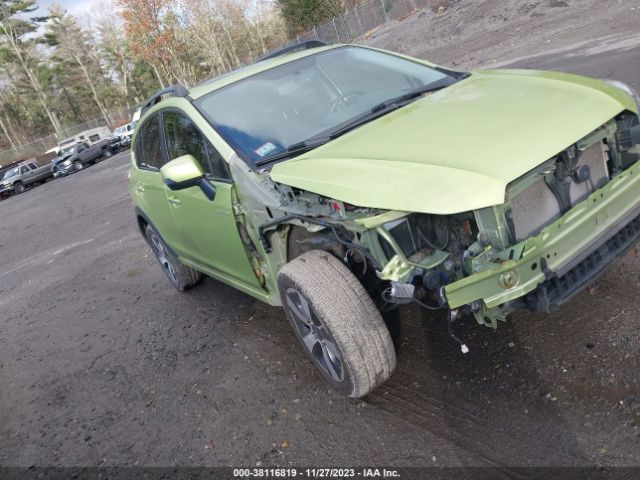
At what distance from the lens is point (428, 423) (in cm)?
296

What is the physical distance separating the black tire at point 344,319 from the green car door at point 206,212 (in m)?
0.73

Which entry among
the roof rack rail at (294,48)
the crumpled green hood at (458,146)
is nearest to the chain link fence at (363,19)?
the roof rack rail at (294,48)

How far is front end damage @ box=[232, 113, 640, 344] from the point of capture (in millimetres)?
2447

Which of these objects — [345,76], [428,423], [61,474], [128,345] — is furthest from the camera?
[128,345]

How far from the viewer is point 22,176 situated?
28.7 metres

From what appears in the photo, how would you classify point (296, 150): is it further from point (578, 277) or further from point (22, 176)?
point (22, 176)

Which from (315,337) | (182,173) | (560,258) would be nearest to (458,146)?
(560,258)

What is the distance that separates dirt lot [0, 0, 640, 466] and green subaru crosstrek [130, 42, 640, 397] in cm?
36

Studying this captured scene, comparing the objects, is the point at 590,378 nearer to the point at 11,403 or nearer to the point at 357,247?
the point at 357,247

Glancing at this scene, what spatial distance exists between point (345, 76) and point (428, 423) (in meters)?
2.45

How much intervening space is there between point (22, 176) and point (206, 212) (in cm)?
2869

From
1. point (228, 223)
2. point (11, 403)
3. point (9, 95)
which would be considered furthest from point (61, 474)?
point (9, 95)

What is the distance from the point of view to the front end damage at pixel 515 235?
245 centimetres

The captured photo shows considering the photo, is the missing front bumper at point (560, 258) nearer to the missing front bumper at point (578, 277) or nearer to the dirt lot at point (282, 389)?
the missing front bumper at point (578, 277)
